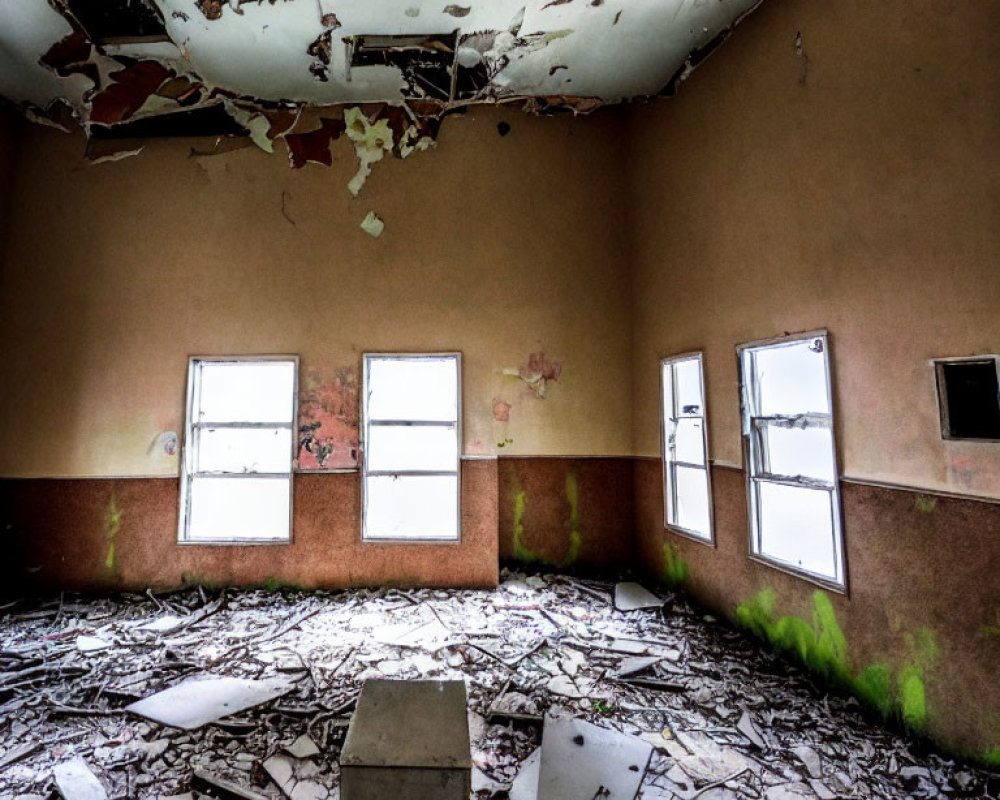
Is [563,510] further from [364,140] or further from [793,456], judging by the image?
[364,140]

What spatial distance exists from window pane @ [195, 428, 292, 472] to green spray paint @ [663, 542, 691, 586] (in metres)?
3.28

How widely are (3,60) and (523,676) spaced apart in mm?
5811

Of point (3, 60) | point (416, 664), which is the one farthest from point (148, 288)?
point (416, 664)

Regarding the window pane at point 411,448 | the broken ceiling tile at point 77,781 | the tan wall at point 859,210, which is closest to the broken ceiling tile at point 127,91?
the window pane at point 411,448

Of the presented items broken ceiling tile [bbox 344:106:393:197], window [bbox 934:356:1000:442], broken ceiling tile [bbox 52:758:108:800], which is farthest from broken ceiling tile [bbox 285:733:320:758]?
broken ceiling tile [bbox 344:106:393:197]

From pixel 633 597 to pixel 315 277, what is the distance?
384cm

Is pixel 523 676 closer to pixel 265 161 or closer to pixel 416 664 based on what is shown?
pixel 416 664

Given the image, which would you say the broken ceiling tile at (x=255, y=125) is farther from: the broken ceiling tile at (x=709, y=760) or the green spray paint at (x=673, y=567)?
the broken ceiling tile at (x=709, y=760)

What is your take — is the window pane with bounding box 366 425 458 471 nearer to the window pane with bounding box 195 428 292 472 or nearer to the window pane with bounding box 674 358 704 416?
the window pane with bounding box 195 428 292 472

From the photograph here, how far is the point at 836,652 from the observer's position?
8.84 feet

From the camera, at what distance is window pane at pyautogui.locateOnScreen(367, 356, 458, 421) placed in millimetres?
4480

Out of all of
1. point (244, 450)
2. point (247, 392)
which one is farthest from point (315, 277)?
point (244, 450)

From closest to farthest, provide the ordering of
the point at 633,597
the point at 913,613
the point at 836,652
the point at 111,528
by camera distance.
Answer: the point at 913,613, the point at 836,652, the point at 633,597, the point at 111,528

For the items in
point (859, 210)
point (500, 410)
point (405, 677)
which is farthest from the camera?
point (500, 410)
